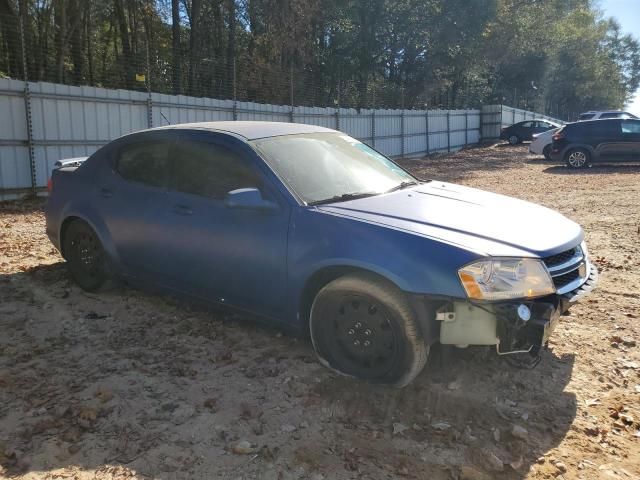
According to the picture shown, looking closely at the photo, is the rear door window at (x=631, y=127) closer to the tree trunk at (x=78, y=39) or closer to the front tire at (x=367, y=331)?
the tree trunk at (x=78, y=39)

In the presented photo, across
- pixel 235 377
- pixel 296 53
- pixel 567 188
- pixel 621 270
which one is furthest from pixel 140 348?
pixel 296 53

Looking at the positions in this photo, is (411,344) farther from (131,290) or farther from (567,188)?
(567,188)

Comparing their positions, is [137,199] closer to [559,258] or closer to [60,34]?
[559,258]

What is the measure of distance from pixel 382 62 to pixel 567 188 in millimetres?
16866

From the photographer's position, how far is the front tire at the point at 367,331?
Result: 334cm

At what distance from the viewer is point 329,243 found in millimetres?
3584

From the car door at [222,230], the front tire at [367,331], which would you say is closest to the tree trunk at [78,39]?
the car door at [222,230]

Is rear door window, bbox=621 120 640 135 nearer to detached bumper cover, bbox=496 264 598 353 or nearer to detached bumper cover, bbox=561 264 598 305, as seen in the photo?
detached bumper cover, bbox=561 264 598 305

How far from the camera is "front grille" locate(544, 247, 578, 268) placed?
3.44 m

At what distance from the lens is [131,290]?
5.43m

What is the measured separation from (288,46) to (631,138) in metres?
11.3

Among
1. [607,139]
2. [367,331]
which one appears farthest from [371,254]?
[607,139]

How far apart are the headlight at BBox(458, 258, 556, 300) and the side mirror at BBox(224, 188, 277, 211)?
1.35 m

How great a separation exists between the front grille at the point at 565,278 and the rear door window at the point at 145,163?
297 centimetres
